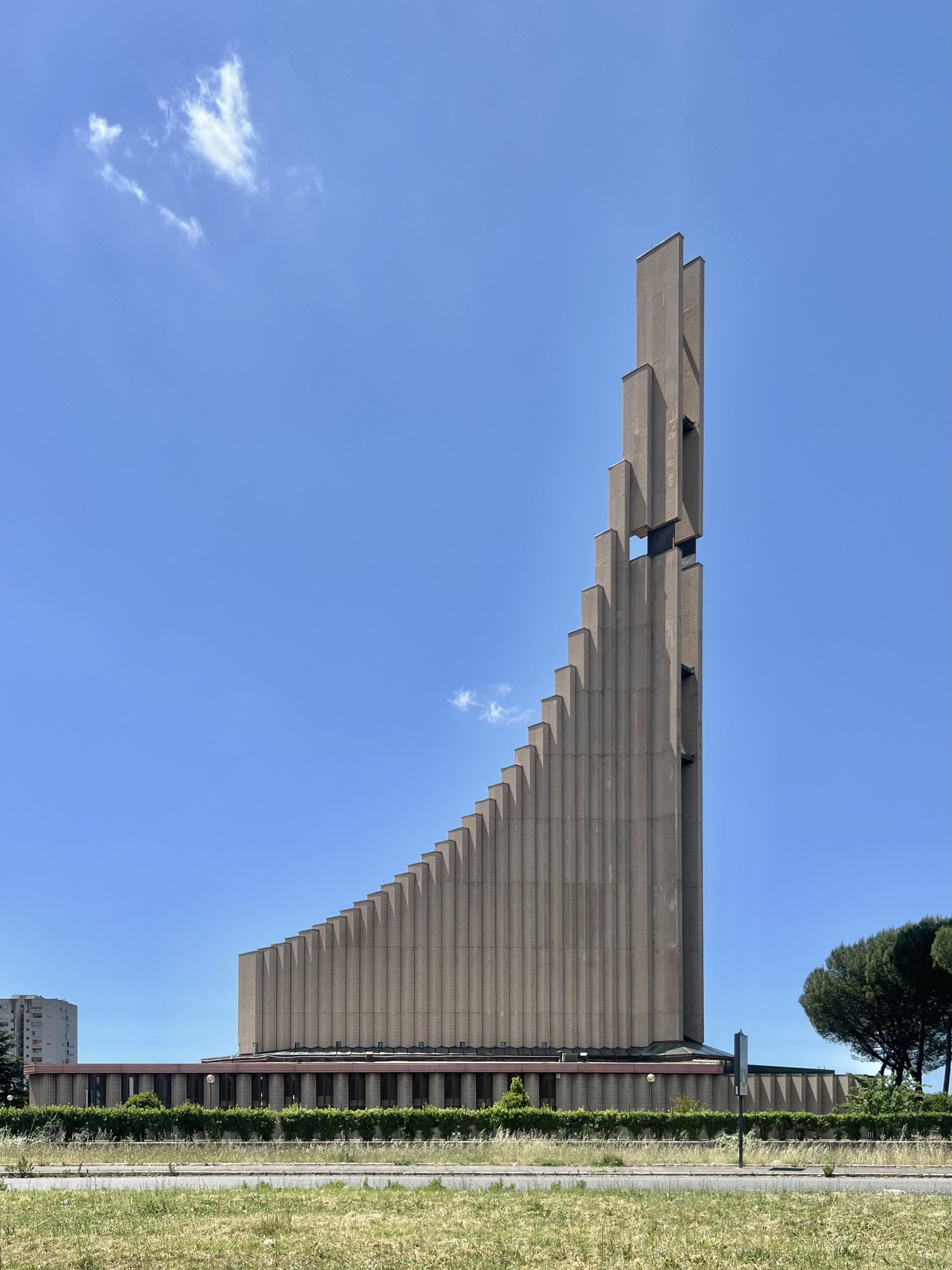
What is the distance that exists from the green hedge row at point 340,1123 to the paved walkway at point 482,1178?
5131mm

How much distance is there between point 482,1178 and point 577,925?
835 inches

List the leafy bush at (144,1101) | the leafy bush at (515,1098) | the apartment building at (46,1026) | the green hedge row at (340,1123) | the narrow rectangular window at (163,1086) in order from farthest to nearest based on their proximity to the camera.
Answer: the apartment building at (46,1026) → the narrow rectangular window at (163,1086) → the leafy bush at (144,1101) → the leafy bush at (515,1098) → the green hedge row at (340,1123)

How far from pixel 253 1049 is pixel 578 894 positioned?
35.7ft

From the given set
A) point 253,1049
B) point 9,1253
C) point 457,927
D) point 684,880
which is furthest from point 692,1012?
point 9,1253

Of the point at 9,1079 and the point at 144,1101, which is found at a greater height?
the point at 144,1101

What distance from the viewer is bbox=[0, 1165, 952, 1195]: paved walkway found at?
20.4 metres

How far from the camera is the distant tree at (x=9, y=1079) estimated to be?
2170 inches

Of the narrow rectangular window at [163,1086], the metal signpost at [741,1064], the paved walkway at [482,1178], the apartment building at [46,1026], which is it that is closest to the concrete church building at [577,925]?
the narrow rectangular window at [163,1086]

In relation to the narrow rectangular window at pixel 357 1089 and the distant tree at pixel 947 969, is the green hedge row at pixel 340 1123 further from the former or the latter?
the distant tree at pixel 947 969

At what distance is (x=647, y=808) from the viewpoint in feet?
143

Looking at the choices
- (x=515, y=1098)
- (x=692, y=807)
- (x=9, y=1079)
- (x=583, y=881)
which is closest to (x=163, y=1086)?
(x=515, y=1098)

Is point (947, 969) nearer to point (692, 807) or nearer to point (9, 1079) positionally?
point (692, 807)

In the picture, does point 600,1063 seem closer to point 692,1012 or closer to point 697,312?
point 692,1012

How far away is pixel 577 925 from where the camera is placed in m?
42.4
